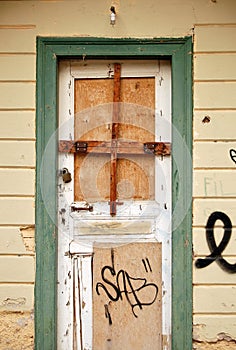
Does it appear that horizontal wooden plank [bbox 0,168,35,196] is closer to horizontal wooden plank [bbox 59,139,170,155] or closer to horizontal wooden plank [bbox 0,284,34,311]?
horizontal wooden plank [bbox 59,139,170,155]

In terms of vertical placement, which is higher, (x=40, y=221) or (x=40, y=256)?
(x=40, y=221)

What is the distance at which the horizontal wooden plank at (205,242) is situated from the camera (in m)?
3.16

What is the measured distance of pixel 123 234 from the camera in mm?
3279

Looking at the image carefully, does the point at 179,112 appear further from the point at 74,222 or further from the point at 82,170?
the point at 74,222

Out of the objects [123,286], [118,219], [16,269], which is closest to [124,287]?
[123,286]

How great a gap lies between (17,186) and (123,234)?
0.76 meters

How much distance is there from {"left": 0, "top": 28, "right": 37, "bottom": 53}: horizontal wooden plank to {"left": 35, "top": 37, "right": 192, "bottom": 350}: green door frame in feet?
0.18

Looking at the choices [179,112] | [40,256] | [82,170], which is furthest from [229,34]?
[40,256]

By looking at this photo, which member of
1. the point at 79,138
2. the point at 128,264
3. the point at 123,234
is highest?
the point at 79,138

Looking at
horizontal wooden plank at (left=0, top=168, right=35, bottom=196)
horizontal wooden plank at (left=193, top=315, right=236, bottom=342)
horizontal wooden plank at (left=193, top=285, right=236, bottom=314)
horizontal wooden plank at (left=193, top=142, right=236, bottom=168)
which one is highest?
horizontal wooden plank at (left=193, top=142, right=236, bottom=168)

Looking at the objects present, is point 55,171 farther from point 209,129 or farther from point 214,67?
point 214,67

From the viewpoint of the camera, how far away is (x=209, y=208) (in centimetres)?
318

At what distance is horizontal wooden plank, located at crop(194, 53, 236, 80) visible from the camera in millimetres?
3193

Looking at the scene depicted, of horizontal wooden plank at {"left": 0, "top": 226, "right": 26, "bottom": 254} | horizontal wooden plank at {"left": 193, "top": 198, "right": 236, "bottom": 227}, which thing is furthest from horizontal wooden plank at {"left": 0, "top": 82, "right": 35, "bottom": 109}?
horizontal wooden plank at {"left": 193, "top": 198, "right": 236, "bottom": 227}
